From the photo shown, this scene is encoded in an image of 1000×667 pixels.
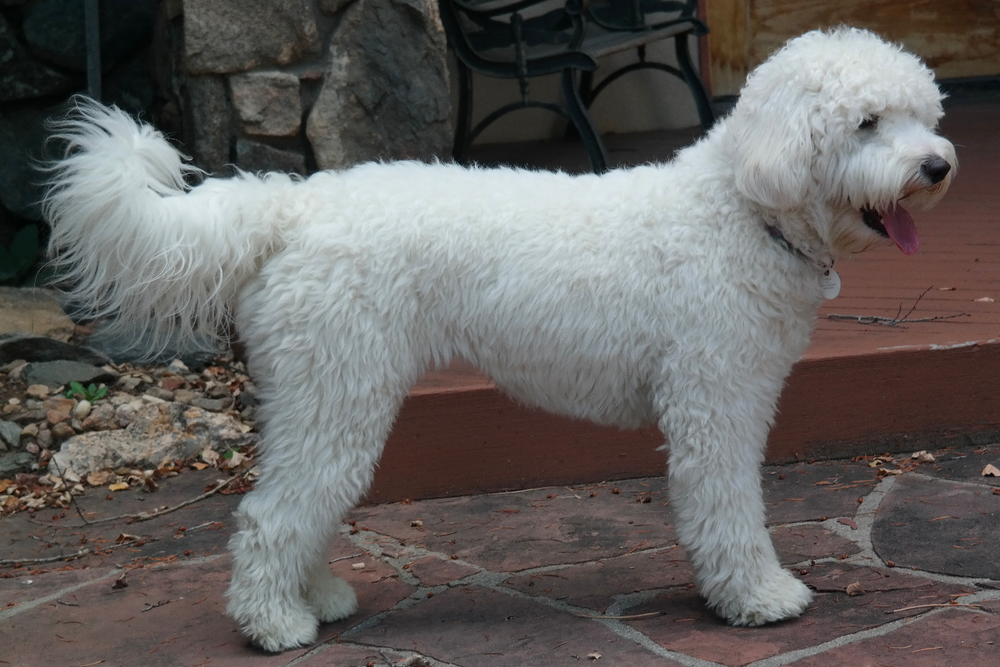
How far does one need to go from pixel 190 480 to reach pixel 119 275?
1.77 metres

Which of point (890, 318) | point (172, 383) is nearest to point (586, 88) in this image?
point (890, 318)

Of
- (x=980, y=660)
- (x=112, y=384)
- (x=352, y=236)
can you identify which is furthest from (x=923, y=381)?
(x=112, y=384)

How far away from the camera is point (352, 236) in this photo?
9.28ft

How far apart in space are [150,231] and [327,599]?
1131mm

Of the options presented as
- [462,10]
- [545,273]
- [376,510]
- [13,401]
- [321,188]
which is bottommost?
[376,510]

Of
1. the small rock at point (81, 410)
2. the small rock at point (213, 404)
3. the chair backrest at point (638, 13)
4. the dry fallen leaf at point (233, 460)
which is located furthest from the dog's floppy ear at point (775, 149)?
the chair backrest at point (638, 13)

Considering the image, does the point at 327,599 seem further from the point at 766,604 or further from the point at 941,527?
the point at 941,527

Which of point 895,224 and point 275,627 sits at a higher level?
point 895,224

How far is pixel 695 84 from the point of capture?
679 centimetres

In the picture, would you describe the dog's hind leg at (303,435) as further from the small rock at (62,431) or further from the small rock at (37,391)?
the small rock at (37,391)

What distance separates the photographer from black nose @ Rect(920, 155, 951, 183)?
8.47 ft

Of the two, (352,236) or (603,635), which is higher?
(352,236)

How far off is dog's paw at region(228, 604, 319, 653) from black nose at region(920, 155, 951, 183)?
1925mm

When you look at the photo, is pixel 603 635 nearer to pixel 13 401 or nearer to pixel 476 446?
pixel 476 446
